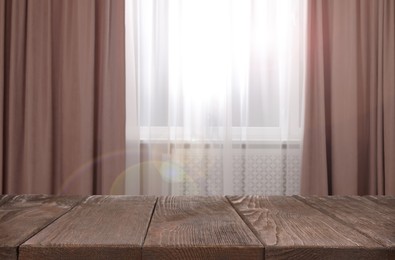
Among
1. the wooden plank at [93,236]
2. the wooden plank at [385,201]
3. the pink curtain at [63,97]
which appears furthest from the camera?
the pink curtain at [63,97]

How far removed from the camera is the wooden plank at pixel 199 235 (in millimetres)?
619

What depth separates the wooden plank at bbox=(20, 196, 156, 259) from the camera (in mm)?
616

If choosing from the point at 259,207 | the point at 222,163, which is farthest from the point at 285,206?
the point at 222,163

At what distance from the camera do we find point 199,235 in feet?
2.23

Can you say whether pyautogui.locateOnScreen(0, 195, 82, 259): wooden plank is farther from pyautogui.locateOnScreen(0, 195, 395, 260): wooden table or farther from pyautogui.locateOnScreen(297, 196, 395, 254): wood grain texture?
pyautogui.locateOnScreen(297, 196, 395, 254): wood grain texture

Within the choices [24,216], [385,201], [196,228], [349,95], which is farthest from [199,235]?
[349,95]

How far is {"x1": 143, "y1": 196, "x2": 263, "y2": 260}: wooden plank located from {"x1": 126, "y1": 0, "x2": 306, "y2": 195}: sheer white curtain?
6.92ft

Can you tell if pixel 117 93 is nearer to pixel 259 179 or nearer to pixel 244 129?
pixel 244 129

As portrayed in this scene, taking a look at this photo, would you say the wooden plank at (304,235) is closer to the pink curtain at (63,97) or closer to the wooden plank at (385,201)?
the wooden plank at (385,201)

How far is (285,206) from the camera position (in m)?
0.95

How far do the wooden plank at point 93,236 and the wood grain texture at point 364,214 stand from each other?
0.31m

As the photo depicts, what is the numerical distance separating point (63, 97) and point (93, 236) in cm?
242

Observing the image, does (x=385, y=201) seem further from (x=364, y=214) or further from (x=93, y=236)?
(x=93, y=236)

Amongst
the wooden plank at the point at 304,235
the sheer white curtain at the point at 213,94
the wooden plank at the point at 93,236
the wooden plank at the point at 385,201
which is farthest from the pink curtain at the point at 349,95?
the wooden plank at the point at 93,236
